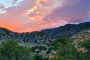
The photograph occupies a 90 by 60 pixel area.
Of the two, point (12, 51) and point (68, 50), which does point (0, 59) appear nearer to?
point (12, 51)

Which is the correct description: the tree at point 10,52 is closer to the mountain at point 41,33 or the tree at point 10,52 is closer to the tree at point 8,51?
the tree at point 8,51

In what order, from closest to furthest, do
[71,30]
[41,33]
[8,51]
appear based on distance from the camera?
1. [8,51]
2. [41,33]
3. [71,30]

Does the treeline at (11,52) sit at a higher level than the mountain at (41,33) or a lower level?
lower

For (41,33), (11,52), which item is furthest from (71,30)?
(11,52)

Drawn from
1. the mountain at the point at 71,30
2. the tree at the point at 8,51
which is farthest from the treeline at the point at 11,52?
the mountain at the point at 71,30

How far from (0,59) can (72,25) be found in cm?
7330

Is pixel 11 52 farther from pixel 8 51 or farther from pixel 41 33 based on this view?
pixel 41 33

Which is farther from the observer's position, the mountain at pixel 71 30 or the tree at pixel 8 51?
the mountain at pixel 71 30

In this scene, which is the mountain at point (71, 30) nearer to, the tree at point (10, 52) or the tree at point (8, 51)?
the tree at point (10, 52)

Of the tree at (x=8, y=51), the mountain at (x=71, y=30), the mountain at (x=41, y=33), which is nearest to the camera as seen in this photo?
the tree at (x=8, y=51)

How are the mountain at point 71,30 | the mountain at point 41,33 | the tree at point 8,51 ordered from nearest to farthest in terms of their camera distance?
the tree at point 8,51, the mountain at point 41,33, the mountain at point 71,30

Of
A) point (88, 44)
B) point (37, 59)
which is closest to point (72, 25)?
point (37, 59)

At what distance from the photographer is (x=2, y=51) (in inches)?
640

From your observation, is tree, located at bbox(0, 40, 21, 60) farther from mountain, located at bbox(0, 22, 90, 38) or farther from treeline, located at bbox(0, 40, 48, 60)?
mountain, located at bbox(0, 22, 90, 38)
